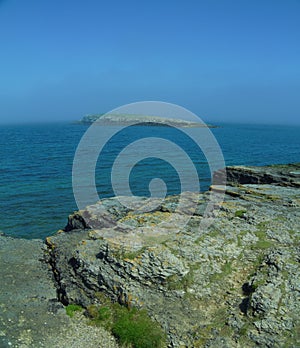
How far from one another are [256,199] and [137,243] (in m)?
12.7

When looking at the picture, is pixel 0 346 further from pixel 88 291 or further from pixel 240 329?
pixel 240 329

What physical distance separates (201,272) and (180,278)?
1.32 metres

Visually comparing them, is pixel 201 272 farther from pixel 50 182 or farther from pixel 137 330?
pixel 50 182

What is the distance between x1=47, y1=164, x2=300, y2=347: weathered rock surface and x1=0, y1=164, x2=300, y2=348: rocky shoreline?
2.1 inches

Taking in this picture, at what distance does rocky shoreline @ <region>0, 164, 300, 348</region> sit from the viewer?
1789 centimetres

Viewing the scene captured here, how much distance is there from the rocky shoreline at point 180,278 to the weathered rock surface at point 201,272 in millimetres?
55

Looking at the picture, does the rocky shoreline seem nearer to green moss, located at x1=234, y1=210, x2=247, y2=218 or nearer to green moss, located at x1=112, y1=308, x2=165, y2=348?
green moss, located at x1=234, y1=210, x2=247, y2=218

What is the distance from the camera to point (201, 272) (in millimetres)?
20734

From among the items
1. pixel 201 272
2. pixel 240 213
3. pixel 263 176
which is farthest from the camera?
pixel 263 176

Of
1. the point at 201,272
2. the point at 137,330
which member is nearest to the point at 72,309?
the point at 137,330

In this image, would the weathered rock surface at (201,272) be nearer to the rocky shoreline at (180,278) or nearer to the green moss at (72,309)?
the rocky shoreline at (180,278)

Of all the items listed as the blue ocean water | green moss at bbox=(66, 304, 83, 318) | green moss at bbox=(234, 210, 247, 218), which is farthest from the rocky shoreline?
the blue ocean water

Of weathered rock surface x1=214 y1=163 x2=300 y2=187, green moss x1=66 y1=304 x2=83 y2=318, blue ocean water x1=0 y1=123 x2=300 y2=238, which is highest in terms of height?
weathered rock surface x1=214 y1=163 x2=300 y2=187

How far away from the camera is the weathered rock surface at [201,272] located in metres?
17.8
